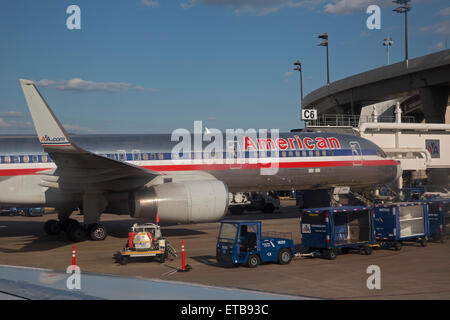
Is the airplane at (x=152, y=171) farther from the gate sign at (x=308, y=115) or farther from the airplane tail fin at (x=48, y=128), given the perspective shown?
the gate sign at (x=308, y=115)

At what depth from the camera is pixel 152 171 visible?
19.0 metres

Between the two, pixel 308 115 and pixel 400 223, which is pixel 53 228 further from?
pixel 308 115

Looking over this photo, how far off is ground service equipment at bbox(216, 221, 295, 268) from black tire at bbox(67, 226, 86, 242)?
7949 millimetres

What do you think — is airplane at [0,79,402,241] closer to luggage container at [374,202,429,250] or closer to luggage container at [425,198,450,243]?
luggage container at [425,198,450,243]

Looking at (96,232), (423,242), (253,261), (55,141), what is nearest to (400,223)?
(423,242)

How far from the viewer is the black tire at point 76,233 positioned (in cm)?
1986

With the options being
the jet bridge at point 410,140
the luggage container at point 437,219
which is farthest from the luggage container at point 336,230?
the jet bridge at point 410,140

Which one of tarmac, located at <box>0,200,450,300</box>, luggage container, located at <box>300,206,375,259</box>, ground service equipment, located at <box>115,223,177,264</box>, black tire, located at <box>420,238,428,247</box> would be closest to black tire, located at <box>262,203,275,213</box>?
tarmac, located at <box>0,200,450,300</box>

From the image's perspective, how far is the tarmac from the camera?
428 inches

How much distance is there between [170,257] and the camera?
52.7 feet

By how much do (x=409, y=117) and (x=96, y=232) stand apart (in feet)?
116

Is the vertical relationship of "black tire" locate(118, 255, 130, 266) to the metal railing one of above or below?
below

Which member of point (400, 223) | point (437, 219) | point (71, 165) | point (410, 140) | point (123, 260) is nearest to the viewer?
point (123, 260)

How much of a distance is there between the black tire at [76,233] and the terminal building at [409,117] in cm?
2274
